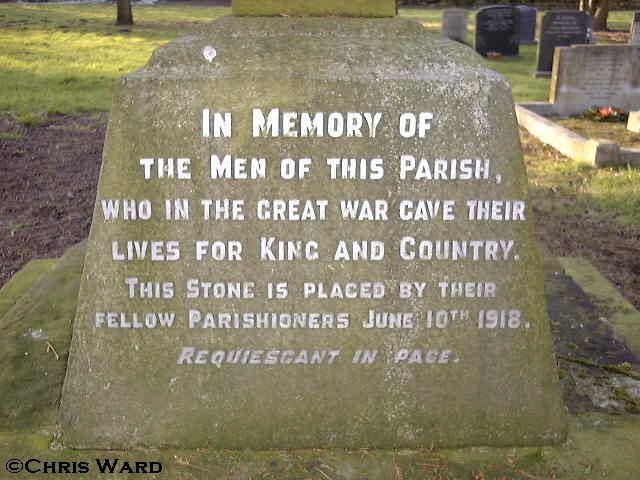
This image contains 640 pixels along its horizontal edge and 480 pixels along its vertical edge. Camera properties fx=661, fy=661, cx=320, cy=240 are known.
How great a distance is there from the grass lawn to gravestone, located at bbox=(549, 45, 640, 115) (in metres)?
1.41

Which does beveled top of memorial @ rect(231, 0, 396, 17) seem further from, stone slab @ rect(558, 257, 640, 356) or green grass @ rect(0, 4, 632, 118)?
green grass @ rect(0, 4, 632, 118)

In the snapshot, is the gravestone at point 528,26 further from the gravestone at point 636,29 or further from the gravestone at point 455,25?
the gravestone at point 636,29

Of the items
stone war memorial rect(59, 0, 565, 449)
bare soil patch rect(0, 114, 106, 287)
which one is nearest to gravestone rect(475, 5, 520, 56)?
bare soil patch rect(0, 114, 106, 287)

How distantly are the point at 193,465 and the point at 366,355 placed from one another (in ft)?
2.51

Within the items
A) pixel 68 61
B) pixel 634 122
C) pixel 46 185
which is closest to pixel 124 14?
pixel 68 61

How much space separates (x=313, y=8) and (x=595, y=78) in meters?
10.8

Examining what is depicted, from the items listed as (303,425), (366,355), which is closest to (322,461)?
(303,425)

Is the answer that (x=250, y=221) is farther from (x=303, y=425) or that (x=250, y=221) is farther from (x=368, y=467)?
(x=368, y=467)

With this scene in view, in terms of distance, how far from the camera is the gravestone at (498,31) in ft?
61.1

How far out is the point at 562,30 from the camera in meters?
15.9

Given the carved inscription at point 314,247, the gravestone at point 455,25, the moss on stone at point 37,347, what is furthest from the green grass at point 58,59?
the carved inscription at point 314,247

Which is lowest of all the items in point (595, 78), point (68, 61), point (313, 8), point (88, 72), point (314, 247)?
point (88, 72)

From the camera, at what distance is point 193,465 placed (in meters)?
2.46

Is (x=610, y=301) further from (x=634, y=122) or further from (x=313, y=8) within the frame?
(x=634, y=122)
